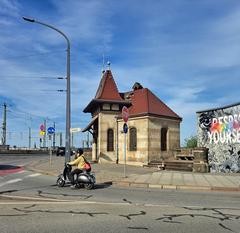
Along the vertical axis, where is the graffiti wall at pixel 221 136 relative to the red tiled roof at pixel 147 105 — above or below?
below

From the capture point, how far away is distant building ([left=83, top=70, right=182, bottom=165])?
95.0 ft

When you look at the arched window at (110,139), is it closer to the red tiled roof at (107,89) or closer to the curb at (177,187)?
the red tiled roof at (107,89)

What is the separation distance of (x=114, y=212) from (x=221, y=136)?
51.5 feet

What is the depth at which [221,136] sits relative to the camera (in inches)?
930

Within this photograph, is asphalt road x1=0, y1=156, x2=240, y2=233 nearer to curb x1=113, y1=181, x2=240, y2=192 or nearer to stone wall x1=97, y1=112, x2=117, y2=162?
curb x1=113, y1=181, x2=240, y2=192

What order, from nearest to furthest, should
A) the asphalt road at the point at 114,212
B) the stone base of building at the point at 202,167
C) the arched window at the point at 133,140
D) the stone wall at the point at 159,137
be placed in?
the asphalt road at the point at 114,212 < the stone base of building at the point at 202,167 < the stone wall at the point at 159,137 < the arched window at the point at 133,140

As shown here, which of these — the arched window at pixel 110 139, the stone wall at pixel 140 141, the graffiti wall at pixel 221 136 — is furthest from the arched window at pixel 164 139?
the graffiti wall at pixel 221 136

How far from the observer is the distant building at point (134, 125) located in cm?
2895

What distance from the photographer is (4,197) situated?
11.9 meters

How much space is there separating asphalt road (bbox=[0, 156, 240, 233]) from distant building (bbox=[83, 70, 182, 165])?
15450 millimetres

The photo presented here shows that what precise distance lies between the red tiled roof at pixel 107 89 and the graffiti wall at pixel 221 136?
32.8 feet

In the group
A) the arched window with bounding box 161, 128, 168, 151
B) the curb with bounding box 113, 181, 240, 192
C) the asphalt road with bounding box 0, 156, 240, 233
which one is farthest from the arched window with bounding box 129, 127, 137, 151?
the asphalt road with bounding box 0, 156, 240, 233

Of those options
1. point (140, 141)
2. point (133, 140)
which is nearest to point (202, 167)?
point (140, 141)

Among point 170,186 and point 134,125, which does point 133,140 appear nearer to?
point 134,125
